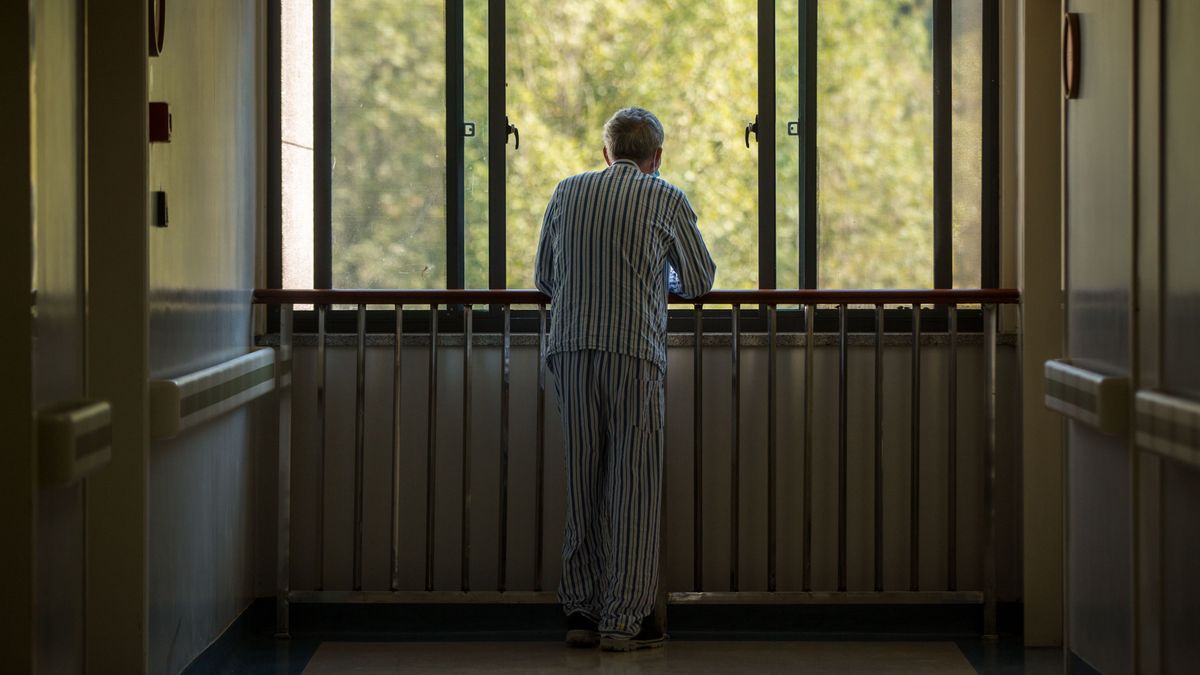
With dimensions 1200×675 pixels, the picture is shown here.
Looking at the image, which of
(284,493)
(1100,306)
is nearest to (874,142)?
(1100,306)

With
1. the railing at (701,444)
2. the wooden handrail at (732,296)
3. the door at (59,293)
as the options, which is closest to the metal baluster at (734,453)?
the railing at (701,444)

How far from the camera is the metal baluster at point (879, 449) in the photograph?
14.3ft

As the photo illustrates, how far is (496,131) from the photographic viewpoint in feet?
15.1

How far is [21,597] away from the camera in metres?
2.21

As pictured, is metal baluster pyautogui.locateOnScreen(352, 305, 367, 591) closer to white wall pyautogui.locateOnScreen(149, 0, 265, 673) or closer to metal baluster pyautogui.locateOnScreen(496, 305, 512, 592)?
white wall pyautogui.locateOnScreen(149, 0, 265, 673)

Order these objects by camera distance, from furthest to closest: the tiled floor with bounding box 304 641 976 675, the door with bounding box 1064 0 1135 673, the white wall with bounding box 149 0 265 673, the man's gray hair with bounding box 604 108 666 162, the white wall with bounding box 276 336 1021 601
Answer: the white wall with bounding box 276 336 1021 601 → the man's gray hair with bounding box 604 108 666 162 → the tiled floor with bounding box 304 641 976 675 → the white wall with bounding box 149 0 265 673 → the door with bounding box 1064 0 1135 673

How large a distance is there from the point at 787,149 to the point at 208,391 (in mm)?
2049

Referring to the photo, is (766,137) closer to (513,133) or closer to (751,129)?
(751,129)

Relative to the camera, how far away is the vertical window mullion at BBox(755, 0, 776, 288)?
4.61 metres

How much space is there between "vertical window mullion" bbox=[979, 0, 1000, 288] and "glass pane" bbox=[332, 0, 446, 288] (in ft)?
5.71

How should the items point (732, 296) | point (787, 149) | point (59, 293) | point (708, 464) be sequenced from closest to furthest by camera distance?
point (59, 293) → point (732, 296) → point (708, 464) → point (787, 149)

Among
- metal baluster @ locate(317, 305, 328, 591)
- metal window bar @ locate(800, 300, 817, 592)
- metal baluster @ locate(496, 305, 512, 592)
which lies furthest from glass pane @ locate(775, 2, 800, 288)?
metal baluster @ locate(317, 305, 328, 591)

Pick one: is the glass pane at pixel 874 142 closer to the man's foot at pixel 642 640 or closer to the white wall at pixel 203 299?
the man's foot at pixel 642 640

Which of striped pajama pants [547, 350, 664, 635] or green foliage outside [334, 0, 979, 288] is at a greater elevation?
green foliage outside [334, 0, 979, 288]
